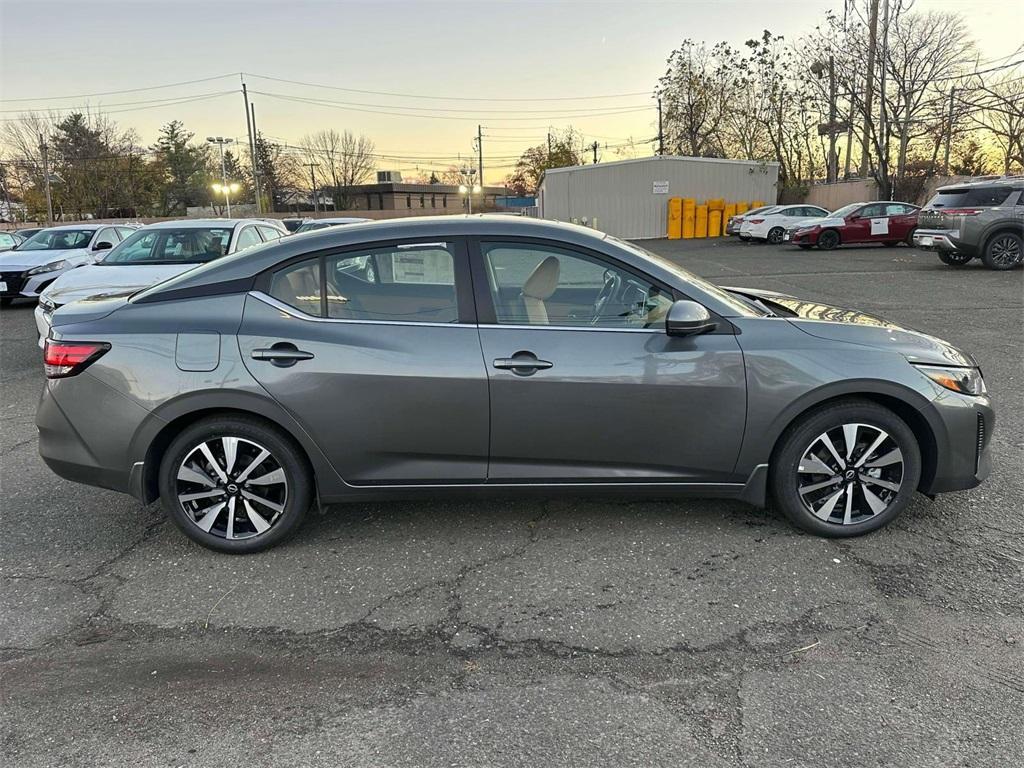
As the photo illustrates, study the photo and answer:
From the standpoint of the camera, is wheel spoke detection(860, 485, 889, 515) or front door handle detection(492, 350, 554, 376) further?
wheel spoke detection(860, 485, 889, 515)

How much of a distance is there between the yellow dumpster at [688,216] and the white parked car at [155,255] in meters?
26.5

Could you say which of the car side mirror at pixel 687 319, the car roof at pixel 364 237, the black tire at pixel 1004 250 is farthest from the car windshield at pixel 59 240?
the black tire at pixel 1004 250

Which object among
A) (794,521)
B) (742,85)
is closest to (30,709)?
(794,521)

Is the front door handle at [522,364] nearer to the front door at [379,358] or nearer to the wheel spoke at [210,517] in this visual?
the front door at [379,358]

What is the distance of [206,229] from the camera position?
8828mm

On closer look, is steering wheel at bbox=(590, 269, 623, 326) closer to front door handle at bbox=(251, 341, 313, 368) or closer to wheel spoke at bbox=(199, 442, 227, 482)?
front door handle at bbox=(251, 341, 313, 368)

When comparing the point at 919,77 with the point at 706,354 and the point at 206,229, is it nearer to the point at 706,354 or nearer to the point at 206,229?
the point at 206,229

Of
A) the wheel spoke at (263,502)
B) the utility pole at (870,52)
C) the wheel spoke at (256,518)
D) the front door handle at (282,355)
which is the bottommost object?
the wheel spoke at (256,518)

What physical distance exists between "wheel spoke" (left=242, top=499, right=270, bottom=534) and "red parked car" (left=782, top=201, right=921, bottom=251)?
73.9 ft

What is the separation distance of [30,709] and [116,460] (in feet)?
3.97

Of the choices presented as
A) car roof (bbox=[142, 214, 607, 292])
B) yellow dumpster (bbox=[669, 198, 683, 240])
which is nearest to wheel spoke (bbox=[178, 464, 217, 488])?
car roof (bbox=[142, 214, 607, 292])

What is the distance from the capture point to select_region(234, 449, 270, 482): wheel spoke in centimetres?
335

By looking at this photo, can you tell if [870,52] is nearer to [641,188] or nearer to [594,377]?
[641,188]

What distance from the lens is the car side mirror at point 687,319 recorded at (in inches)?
125
